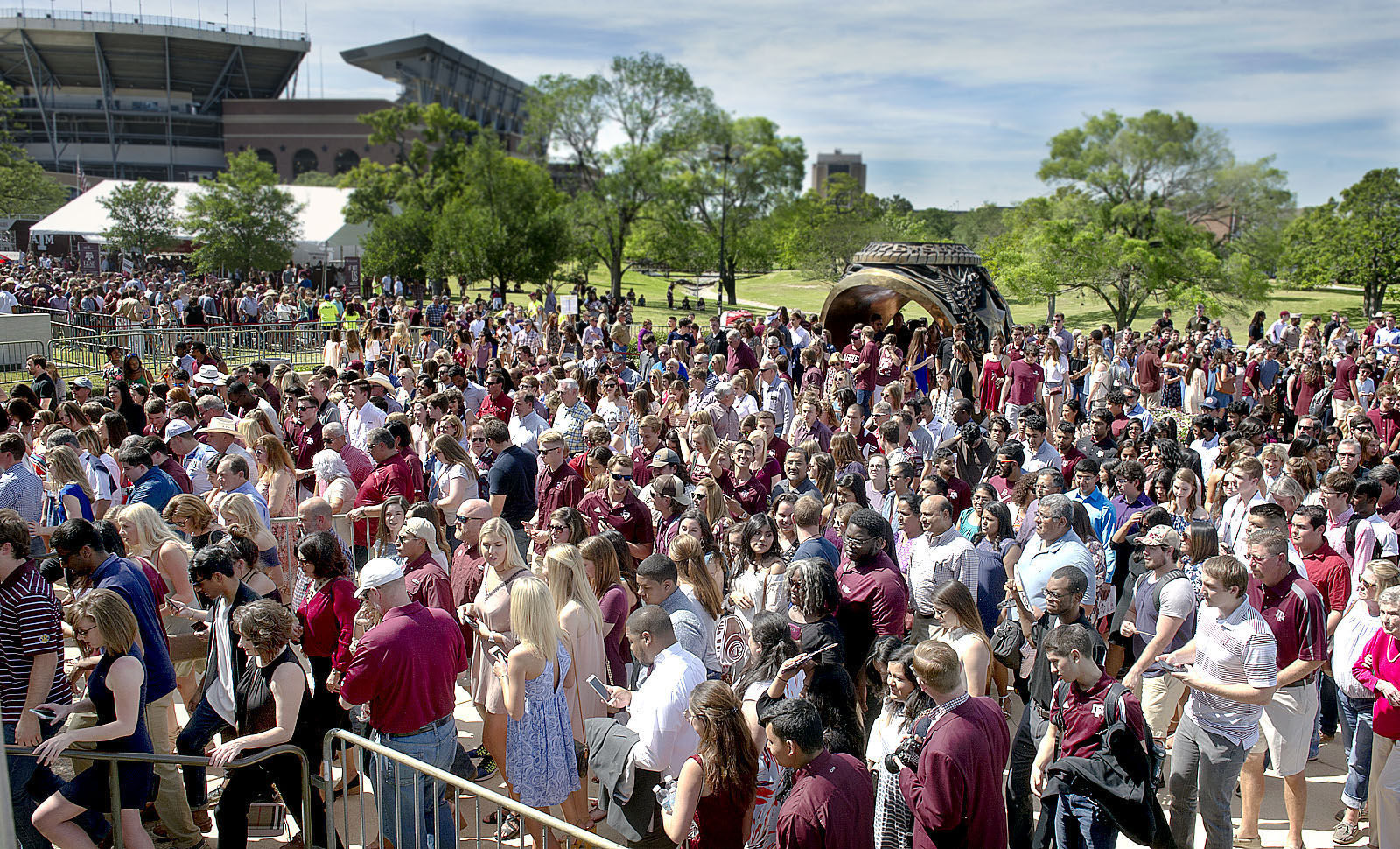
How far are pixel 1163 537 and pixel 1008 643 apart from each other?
39.1 inches

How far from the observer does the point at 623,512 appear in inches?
263

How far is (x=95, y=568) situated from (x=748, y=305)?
146ft

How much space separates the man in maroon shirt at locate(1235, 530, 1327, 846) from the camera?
4.90m

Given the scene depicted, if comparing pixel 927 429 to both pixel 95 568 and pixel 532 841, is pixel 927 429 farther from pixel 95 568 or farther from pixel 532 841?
pixel 95 568

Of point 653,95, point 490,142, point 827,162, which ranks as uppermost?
point 827,162

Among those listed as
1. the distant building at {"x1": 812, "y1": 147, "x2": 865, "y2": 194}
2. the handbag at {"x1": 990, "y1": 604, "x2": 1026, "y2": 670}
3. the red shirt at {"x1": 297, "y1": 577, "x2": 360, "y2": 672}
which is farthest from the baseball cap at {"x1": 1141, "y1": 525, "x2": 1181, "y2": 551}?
the distant building at {"x1": 812, "y1": 147, "x2": 865, "y2": 194}

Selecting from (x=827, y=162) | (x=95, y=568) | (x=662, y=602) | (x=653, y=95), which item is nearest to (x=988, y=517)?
(x=662, y=602)

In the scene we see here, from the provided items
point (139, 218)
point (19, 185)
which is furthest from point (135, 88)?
point (139, 218)

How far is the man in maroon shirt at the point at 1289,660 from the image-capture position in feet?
16.1

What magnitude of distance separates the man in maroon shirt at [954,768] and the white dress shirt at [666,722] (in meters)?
0.92

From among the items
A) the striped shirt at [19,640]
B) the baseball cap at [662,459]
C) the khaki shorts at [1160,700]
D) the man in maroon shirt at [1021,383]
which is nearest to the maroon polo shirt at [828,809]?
the khaki shorts at [1160,700]

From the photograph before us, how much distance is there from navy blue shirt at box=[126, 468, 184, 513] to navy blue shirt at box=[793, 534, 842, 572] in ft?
14.5

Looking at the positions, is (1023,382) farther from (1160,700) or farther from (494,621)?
(494,621)

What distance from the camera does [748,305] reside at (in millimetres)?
48625
